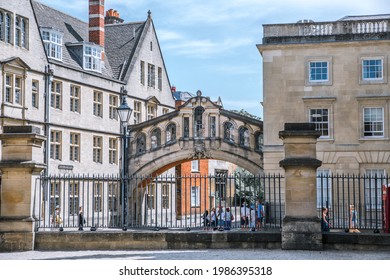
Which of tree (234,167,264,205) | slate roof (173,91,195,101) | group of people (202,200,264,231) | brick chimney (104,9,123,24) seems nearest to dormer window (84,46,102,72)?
brick chimney (104,9,123,24)

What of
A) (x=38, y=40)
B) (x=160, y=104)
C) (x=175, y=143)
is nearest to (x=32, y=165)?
(x=38, y=40)

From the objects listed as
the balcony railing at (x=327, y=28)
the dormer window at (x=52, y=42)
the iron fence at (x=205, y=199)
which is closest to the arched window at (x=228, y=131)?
the iron fence at (x=205, y=199)

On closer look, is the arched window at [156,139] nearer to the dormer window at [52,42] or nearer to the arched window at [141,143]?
the arched window at [141,143]

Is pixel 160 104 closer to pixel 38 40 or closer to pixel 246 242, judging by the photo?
pixel 38 40

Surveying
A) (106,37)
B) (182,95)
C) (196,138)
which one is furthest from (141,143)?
(182,95)

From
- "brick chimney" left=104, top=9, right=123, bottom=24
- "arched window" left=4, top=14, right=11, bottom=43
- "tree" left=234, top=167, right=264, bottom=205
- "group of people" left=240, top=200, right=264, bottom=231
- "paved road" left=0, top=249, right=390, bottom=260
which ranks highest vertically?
"brick chimney" left=104, top=9, right=123, bottom=24

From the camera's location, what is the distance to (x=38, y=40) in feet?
114

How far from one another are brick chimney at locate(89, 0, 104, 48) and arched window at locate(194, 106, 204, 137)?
6.61m

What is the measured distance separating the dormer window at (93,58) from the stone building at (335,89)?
10.1m

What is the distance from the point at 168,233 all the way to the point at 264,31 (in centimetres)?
1834

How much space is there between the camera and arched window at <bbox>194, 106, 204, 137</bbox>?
131 ft

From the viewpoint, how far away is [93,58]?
130 ft

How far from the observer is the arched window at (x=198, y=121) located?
131ft

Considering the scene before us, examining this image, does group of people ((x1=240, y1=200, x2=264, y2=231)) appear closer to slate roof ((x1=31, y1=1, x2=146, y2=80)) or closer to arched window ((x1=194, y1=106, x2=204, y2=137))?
arched window ((x1=194, y1=106, x2=204, y2=137))
